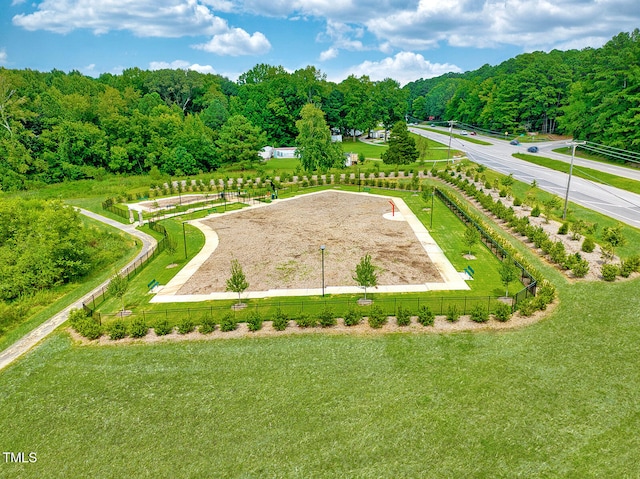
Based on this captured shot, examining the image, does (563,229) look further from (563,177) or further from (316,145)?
(316,145)

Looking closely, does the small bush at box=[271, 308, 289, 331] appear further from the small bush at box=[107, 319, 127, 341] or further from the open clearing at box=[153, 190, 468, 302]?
the small bush at box=[107, 319, 127, 341]

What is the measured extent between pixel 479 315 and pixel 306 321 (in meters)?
8.99

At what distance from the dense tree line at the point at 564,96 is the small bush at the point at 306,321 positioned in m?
60.3

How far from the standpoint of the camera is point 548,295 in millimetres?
22906

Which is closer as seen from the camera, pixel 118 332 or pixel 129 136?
pixel 118 332

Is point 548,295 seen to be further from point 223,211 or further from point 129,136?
point 129,136

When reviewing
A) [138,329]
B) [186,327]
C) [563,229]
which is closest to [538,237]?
[563,229]

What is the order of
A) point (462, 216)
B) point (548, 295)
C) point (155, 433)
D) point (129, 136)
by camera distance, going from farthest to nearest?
point (129, 136) < point (462, 216) < point (548, 295) < point (155, 433)

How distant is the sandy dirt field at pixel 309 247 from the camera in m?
27.4

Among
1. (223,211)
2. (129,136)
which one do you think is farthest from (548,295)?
(129,136)

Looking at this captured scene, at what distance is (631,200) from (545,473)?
42.1m

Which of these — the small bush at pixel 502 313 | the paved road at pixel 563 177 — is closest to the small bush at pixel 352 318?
the small bush at pixel 502 313

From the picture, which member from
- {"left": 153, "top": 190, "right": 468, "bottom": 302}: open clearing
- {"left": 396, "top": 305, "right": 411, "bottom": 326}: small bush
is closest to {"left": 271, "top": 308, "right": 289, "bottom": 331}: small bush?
{"left": 153, "top": 190, "right": 468, "bottom": 302}: open clearing

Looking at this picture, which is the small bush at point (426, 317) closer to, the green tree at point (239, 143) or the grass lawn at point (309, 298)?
the grass lawn at point (309, 298)
